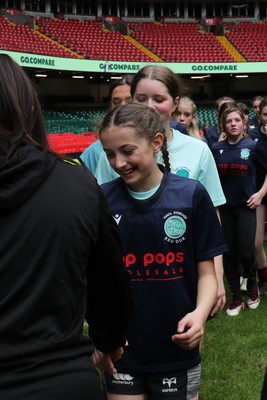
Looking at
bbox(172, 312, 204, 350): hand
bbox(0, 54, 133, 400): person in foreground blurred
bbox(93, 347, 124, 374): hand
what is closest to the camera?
bbox(0, 54, 133, 400): person in foreground blurred

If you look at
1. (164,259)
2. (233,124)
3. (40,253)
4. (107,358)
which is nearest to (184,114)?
(233,124)

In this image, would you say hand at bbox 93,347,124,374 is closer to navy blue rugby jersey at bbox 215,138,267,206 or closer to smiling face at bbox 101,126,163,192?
smiling face at bbox 101,126,163,192

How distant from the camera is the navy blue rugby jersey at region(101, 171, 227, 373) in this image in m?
2.28

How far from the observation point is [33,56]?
25531 millimetres

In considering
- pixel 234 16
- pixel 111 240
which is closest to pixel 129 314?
pixel 111 240

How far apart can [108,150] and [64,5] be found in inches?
1451

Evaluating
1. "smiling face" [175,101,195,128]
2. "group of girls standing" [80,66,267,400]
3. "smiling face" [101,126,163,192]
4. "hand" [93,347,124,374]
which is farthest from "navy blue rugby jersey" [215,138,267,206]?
"hand" [93,347,124,374]

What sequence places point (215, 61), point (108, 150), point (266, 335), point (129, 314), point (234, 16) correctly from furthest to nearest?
point (234, 16) → point (215, 61) → point (266, 335) → point (108, 150) → point (129, 314)

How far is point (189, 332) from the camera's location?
6.63 feet

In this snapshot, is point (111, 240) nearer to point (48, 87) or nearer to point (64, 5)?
point (48, 87)

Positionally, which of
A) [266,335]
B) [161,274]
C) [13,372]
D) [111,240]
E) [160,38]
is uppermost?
[111,240]

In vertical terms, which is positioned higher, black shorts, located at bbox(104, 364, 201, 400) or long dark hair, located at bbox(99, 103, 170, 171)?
long dark hair, located at bbox(99, 103, 170, 171)

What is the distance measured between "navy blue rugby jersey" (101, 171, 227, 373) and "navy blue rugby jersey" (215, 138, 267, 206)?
306cm

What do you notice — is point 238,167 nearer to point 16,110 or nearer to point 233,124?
point 233,124
